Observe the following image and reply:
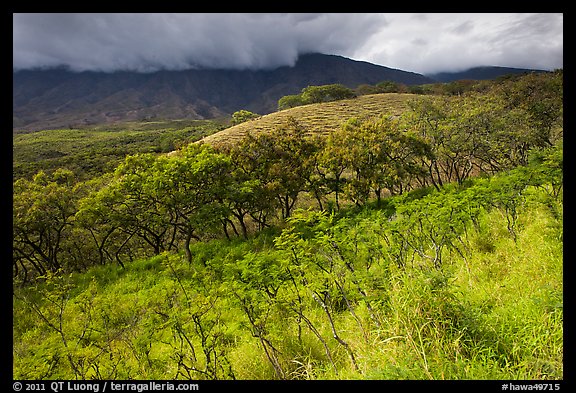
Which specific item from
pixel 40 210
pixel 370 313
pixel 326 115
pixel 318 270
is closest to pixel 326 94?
pixel 326 115

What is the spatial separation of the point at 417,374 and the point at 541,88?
3224 centimetres

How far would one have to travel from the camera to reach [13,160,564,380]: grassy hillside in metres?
3.23

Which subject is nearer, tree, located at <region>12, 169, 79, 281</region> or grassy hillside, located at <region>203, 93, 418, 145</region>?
tree, located at <region>12, 169, 79, 281</region>

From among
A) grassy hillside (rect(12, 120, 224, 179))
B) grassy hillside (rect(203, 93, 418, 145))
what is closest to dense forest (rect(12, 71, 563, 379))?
grassy hillside (rect(12, 120, 224, 179))

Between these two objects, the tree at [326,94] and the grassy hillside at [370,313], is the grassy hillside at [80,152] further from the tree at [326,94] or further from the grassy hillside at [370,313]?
the tree at [326,94]

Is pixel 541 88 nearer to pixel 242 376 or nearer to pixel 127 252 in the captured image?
pixel 242 376

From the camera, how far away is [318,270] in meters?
5.23

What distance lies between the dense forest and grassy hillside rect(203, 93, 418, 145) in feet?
94.1

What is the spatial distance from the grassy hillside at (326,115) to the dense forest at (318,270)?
28.7m

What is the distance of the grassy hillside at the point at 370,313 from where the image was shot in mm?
3227

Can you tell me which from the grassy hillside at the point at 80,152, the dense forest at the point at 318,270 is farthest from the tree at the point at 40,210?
the grassy hillside at the point at 80,152

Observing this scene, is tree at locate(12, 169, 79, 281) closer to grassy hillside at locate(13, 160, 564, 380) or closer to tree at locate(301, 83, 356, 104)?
grassy hillside at locate(13, 160, 564, 380)

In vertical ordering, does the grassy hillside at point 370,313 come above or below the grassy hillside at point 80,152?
below

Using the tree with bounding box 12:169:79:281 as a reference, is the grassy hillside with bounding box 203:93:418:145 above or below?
above
